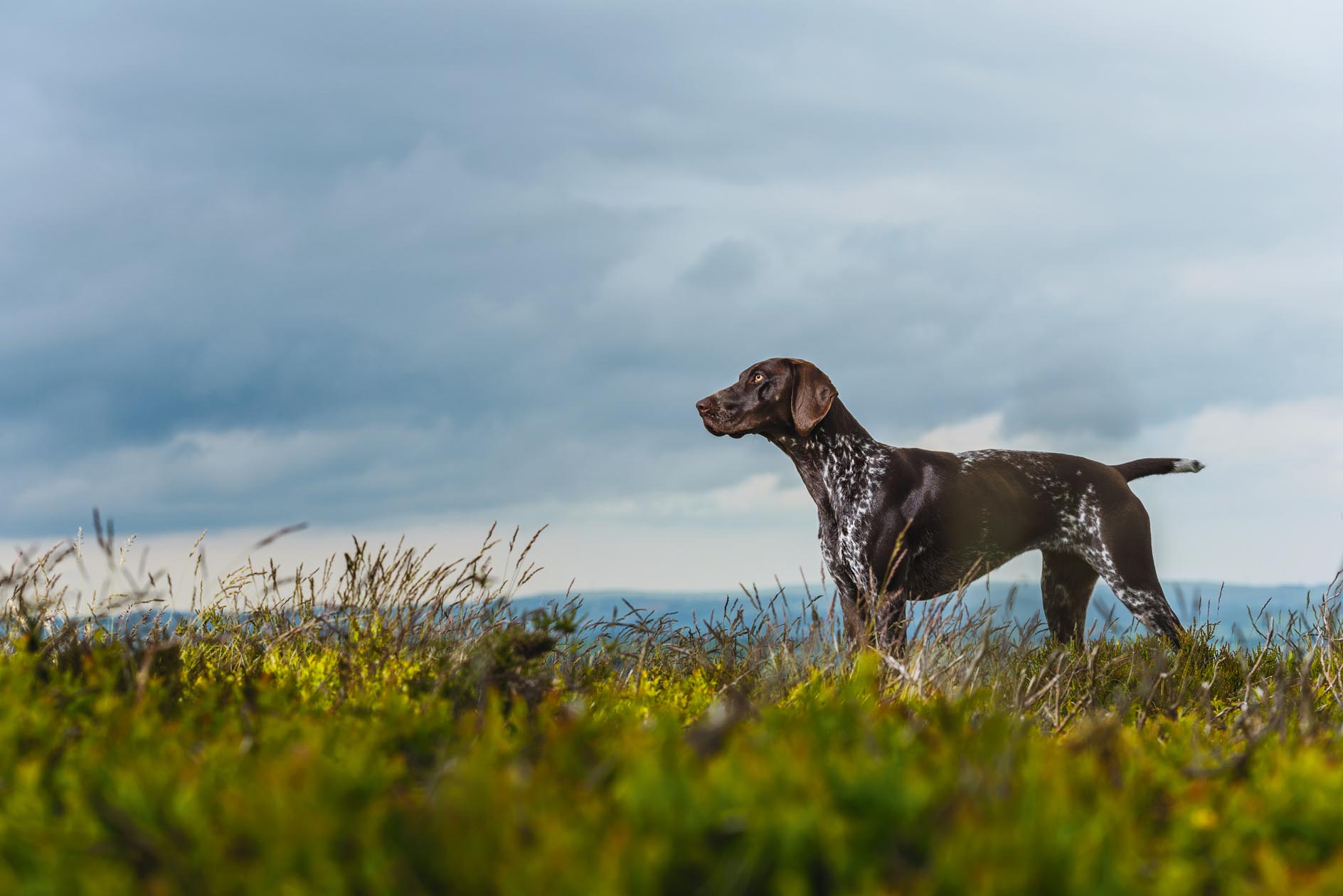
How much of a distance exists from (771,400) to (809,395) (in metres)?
0.28

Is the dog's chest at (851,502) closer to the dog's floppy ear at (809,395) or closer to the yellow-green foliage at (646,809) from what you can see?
the dog's floppy ear at (809,395)

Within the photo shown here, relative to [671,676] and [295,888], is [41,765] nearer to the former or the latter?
[295,888]

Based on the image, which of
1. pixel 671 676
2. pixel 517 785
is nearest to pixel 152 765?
pixel 517 785

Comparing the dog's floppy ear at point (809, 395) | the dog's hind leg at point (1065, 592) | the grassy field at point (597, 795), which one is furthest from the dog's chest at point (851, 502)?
the grassy field at point (597, 795)

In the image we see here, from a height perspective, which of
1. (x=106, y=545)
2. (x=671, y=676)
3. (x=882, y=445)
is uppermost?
(x=882, y=445)

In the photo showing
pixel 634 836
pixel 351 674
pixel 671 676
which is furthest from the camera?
pixel 671 676

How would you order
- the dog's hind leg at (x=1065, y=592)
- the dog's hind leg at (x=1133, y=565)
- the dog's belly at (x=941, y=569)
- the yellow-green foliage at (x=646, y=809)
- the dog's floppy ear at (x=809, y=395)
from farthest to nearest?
the dog's hind leg at (x=1065, y=592), the dog's hind leg at (x=1133, y=565), the dog's belly at (x=941, y=569), the dog's floppy ear at (x=809, y=395), the yellow-green foliage at (x=646, y=809)

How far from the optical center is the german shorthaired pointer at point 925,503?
8.38m

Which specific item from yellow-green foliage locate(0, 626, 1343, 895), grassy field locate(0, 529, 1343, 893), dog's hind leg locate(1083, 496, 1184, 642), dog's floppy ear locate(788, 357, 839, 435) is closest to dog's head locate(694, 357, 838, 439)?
dog's floppy ear locate(788, 357, 839, 435)

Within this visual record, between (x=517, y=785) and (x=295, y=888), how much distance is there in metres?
0.52

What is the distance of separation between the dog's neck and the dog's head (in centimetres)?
15

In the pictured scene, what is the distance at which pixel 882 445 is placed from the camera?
8.80 m

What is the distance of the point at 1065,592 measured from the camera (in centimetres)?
1015

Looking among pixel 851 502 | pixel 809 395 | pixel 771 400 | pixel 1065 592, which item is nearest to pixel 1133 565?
pixel 1065 592
